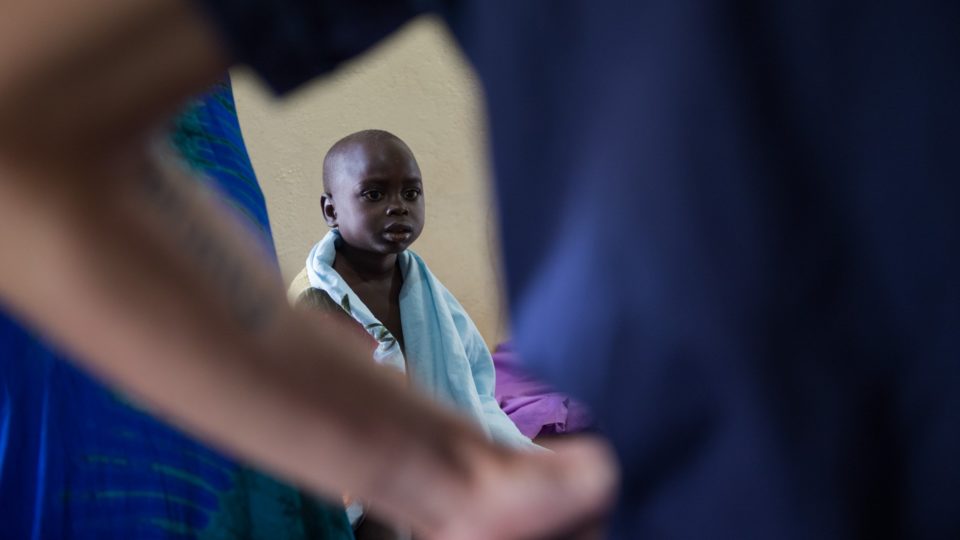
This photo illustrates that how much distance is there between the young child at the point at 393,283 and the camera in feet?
5.78

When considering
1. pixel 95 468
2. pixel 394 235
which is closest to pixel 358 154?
pixel 394 235

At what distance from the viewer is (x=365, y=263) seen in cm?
190

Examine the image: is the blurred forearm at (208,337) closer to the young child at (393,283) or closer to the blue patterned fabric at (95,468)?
the blue patterned fabric at (95,468)

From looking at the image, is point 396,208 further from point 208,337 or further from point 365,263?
point 208,337

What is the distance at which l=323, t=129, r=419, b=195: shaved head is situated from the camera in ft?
6.53

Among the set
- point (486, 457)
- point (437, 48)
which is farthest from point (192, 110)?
point (437, 48)

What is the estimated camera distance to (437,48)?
2498 mm

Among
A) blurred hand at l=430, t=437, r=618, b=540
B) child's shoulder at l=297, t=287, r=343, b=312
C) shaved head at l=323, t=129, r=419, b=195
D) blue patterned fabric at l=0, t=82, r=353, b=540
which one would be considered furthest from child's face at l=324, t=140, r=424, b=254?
blurred hand at l=430, t=437, r=618, b=540

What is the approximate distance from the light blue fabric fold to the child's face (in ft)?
0.17

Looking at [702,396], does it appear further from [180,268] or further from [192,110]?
[192,110]

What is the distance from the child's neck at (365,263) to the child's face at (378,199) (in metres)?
0.01

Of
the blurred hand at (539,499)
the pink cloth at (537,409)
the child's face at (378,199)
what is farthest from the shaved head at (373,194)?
the blurred hand at (539,499)

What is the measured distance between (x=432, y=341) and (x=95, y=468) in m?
1.06

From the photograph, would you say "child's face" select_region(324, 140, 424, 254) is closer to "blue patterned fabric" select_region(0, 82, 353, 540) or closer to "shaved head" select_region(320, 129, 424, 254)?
"shaved head" select_region(320, 129, 424, 254)
